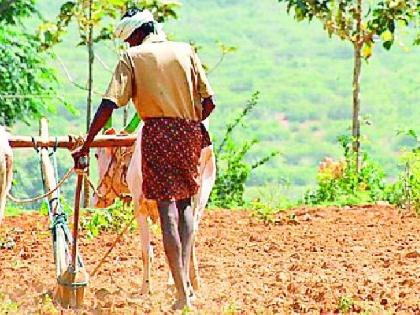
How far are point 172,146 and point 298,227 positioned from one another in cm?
376

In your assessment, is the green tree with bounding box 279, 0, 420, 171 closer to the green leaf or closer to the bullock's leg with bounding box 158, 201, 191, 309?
the green leaf

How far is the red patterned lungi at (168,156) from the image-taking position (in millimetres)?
5973

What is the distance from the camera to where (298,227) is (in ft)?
31.4

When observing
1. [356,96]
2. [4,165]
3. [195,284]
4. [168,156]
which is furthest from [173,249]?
[356,96]

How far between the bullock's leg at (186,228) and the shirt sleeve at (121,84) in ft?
2.21

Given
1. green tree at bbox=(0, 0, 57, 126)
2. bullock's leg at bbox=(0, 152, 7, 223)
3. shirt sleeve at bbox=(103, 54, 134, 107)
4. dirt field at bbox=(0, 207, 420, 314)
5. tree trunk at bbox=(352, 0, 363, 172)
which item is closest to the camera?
bullock's leg at bbox=(0, 152, 7, 223)

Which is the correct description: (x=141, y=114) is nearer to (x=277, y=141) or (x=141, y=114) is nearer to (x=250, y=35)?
(x=277, y=141)

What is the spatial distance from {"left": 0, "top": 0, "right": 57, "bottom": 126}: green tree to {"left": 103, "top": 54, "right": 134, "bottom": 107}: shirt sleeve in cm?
891

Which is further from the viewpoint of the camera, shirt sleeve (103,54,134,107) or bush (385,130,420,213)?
bush (385,130,420,213)

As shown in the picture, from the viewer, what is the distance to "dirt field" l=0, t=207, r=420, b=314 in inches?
244

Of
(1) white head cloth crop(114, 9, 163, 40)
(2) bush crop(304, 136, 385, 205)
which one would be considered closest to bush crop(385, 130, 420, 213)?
(2) bush crop(304, 136, 385, 205)

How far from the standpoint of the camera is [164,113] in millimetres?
5961

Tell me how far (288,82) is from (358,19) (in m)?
39.4

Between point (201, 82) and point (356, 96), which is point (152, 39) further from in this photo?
point (356, 96)
